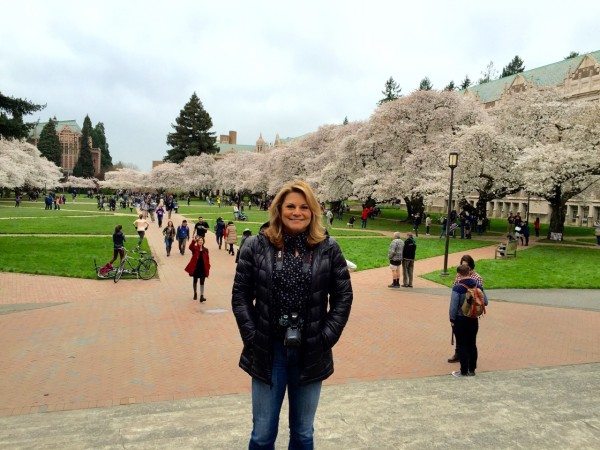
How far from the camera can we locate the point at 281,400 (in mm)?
3080

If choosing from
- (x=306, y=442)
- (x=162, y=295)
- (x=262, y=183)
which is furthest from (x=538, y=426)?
(x=262, y=183)

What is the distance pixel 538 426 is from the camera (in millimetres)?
5051

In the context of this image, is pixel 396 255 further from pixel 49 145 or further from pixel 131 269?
pixel 49 145

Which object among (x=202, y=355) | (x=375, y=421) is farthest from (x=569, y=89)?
(x=375, y=421)

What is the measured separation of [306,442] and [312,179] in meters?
51.5

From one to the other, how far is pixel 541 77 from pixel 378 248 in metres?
53.7

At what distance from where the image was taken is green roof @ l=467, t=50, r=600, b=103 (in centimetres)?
5698

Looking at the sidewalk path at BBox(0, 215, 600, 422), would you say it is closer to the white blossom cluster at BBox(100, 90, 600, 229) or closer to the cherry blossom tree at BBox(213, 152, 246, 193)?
the white blossom cluster at BBox(100, 90, 600, 229)

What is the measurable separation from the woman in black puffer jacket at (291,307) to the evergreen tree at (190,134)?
99.9m

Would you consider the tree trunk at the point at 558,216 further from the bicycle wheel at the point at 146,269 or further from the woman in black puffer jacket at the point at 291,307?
the woman in black puffer jacket at the point at 291,307

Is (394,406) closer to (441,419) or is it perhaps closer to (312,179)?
(441,419)

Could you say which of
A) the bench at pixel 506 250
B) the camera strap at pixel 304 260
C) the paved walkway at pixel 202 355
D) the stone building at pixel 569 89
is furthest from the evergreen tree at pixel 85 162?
the camera strap at pixel 304 260

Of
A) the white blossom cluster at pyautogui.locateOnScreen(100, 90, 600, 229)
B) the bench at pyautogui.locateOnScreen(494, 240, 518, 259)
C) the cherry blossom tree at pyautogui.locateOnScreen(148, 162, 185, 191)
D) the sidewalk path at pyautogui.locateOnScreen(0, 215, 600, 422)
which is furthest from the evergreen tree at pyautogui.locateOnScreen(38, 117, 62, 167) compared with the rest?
A: the bench at pyautogui.locateOnScreen(494, 240, 518, 259)

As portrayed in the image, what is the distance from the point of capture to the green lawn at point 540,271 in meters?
15.8
